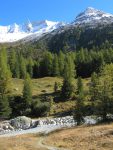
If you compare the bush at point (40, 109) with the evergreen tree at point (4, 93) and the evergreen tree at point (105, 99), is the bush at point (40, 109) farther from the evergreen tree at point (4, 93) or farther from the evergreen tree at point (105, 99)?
the evergreen tree at point (105, 99)

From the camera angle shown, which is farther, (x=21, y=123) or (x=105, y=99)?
(x=21, y=123)

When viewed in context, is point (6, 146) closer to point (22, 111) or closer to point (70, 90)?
point (22, 111)

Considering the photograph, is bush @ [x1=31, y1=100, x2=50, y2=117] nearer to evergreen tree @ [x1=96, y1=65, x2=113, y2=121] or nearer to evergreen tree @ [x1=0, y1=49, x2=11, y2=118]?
evergreen tree @ [x1=0, y1=49, x2=11, y2=118]

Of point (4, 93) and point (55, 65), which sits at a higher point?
point (55, 65)

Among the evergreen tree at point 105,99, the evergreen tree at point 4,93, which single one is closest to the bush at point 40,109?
the evergreen tree at point 4,93

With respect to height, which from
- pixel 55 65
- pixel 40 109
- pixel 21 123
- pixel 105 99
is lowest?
pixel 21 123

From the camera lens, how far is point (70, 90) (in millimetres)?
129125

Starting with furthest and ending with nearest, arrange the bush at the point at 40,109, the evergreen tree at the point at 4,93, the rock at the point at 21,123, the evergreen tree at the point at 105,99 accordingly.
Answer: the bush at the point at 40,109
the evergreen tree at the point at 4,93
the rock at the point at 21,123
the evergreen tree at the point at 105,99

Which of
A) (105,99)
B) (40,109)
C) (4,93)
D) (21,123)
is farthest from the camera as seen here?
(4,93)

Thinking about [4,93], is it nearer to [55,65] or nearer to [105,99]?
[105,99]

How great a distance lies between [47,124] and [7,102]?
18.4 m

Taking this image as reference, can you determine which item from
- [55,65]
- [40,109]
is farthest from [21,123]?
[55,65]

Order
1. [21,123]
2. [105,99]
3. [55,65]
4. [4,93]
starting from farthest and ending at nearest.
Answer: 1. [55,65]
2. [4,93]
3. [21,123]
4. [105,99]

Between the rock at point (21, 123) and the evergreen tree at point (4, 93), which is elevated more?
the evergreen tree at point (4, 93)
